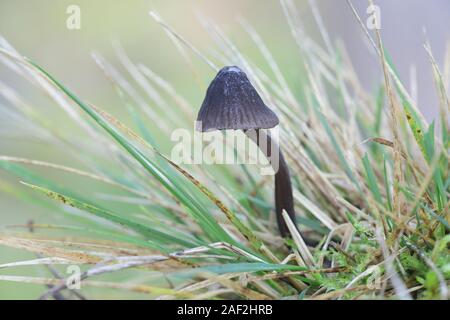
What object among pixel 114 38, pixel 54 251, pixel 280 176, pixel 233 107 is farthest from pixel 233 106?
pixel 114 38

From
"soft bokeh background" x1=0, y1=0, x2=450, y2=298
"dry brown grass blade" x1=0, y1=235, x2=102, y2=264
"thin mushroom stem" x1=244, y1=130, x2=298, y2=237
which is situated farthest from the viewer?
"soft bokeh background" x1=0, y1=0, x2=450, y2=298

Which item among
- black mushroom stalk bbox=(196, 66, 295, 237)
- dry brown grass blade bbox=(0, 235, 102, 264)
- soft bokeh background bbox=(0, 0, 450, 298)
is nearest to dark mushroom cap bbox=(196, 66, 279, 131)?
black mushroom stalk bbox=(196, 66, 295, 237)

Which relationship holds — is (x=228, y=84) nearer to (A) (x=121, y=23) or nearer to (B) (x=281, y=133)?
(B) (x=281, y=133)

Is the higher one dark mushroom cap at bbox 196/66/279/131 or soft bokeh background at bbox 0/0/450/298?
soft bokeh background at bbox 0/0/450/298

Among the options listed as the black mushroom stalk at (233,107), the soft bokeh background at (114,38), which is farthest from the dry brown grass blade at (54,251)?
the soft bokeh background at (114,38)

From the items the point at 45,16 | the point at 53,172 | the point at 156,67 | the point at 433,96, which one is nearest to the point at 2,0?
the point at 45,16

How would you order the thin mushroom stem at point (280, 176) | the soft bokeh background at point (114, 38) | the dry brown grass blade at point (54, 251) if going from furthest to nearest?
the soft bokeh background at point (114, 38)
the thin mushroom stem at point (280, 176)
the dry brown grass blade at point (54, 251)

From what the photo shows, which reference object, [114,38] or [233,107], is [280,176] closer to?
[233,107]

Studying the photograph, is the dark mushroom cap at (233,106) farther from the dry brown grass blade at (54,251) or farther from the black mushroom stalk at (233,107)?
the dry brown grass blade at (54,251)

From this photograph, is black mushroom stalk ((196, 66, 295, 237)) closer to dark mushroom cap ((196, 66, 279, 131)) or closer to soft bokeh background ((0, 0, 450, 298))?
dark mushroom cap ((196, 66, 279, 131))
